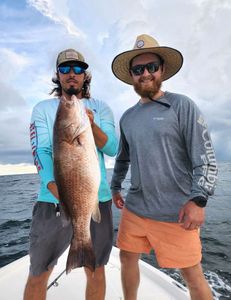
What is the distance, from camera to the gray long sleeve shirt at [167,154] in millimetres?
2994

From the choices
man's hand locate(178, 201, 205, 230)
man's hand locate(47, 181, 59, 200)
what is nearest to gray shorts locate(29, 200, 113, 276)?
man's hand locate(47, 181, 59, 200)

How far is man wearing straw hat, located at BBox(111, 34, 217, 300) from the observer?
2953mm

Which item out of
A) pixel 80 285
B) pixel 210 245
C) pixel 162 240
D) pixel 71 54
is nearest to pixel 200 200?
pixel 162 240

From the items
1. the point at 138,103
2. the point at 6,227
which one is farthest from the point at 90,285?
the point at 6,227

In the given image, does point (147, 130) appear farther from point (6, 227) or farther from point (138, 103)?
point (6, 227)

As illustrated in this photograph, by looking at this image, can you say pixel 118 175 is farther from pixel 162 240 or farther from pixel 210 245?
pixel 210 245

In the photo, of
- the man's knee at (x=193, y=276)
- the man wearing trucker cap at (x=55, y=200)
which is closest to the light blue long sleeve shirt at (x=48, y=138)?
the man wearing trucker cap at (x=55, y=200)

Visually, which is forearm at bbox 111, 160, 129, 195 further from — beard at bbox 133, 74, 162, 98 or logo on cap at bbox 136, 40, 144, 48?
logo on cap at bbox 136, 40, 144, 48

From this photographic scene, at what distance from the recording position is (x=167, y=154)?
322 cm

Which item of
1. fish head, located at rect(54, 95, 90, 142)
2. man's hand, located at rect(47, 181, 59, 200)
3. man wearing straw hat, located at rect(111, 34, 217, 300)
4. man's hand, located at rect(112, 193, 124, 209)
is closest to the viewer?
fish head, located at rect(54, 95, 90, 142)

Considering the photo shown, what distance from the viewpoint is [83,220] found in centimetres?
260

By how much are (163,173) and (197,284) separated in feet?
3.83

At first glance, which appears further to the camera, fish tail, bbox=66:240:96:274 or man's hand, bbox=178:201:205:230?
man's hand, bbox=178:201:205:230

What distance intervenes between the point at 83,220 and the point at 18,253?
7.54m
